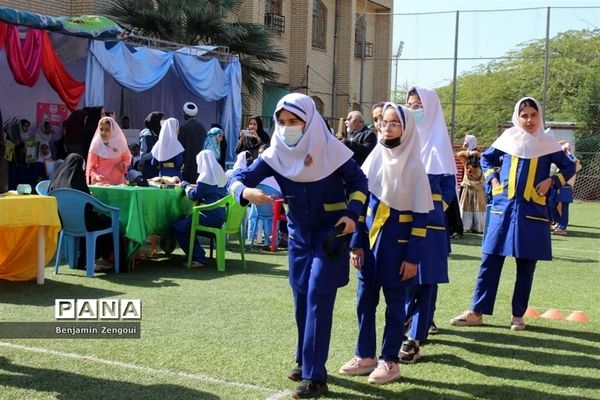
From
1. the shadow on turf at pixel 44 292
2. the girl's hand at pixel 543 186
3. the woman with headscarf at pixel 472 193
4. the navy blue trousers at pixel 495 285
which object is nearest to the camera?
the girl's hand at pixel 543 186

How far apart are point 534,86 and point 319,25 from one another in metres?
9.93

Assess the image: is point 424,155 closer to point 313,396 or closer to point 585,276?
point 313,396

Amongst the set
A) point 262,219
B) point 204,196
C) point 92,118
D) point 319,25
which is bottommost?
point 262,219

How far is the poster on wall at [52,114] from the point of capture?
14383 mm

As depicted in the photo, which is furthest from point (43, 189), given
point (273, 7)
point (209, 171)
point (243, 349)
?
point (273, 7)

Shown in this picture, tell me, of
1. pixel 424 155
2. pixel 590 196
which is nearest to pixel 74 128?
pixel 424 155

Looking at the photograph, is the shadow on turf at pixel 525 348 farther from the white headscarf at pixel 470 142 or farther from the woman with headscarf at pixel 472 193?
the woman with headscarf at pixel 472 193

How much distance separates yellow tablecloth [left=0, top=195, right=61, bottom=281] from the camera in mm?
6475

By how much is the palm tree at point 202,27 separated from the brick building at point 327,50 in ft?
9.88

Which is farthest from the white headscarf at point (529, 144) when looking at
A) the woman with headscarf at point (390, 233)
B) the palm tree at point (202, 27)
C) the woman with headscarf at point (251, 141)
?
the palm tree at point (202, 27)

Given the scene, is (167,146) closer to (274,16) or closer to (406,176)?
(406,176)

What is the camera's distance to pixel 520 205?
5.77 metres

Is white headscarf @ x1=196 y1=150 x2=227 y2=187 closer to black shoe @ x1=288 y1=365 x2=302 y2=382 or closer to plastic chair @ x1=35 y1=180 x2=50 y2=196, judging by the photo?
plastic chair @ x1=35 y1=180 x2=50 y2=196

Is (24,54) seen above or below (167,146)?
above
